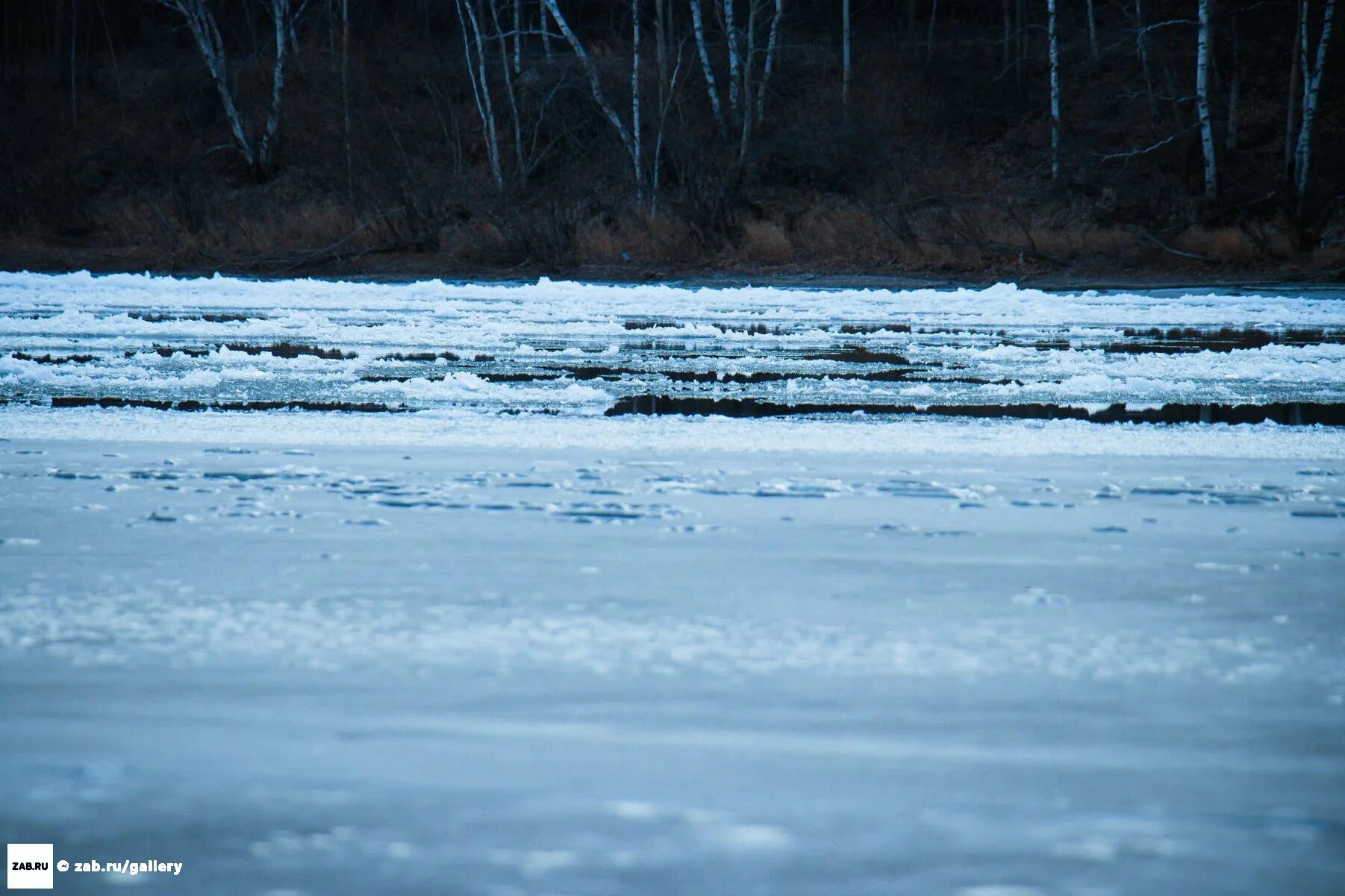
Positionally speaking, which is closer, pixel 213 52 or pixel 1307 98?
pixel 1307 98

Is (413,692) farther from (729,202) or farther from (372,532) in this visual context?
(729,202)

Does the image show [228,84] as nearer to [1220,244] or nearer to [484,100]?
[484,100]

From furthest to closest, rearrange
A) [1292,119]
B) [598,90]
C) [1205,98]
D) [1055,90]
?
1. [1055,90]
2. [598,90]
3. [1292,119]
4. [1205,98]

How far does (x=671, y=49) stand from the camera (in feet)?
105

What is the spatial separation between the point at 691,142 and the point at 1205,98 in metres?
9.07

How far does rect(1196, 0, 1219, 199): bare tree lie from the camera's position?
22.6m

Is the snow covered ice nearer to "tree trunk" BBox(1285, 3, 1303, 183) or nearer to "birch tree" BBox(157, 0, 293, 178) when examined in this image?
"tree trunk" BBox(1285, 3, 1303, 183)

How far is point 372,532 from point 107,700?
51.6 inches

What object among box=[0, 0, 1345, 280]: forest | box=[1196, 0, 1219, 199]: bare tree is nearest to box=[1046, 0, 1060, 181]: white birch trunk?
box=[0, 0, 1345, 280]: forest

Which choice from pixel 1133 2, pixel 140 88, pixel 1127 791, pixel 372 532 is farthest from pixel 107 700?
pixel 140 88

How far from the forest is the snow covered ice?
16.0 m

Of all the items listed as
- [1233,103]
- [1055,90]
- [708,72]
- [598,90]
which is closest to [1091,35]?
[1055,90]

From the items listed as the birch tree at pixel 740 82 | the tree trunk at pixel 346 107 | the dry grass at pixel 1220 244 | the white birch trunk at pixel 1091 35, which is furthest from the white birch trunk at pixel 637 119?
the white birch trunk at pixel 1091 35

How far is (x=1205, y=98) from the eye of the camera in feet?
75.2
